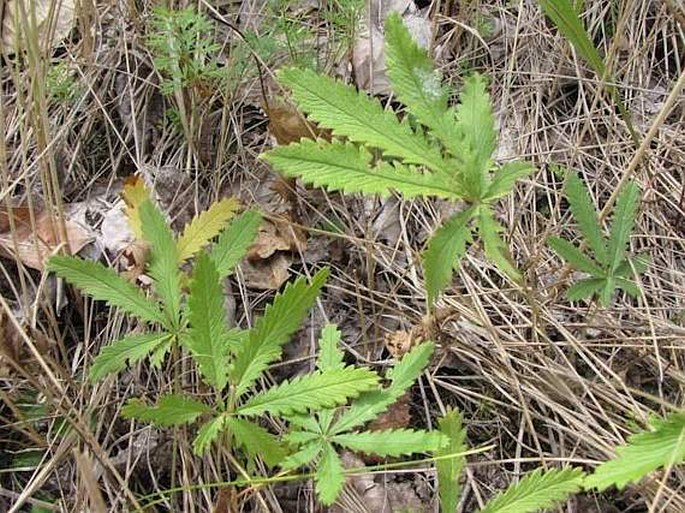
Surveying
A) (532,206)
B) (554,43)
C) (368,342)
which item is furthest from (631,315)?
(554,43)

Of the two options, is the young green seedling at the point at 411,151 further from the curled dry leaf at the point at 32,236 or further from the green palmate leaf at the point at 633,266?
the curled dry leaf at the point at 32,236

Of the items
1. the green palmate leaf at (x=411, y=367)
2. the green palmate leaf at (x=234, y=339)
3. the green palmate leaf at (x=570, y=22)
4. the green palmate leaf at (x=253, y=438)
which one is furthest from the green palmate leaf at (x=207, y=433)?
the green palmate leaf at (x=570, y=22)

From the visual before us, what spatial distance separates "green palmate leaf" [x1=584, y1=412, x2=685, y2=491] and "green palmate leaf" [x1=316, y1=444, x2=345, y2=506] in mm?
333

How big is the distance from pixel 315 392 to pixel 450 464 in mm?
215

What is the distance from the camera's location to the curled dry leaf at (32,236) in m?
1.53

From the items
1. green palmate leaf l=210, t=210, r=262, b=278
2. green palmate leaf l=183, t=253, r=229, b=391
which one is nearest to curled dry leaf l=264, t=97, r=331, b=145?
green palmate leaf l=210, t=210, r=262, b=278

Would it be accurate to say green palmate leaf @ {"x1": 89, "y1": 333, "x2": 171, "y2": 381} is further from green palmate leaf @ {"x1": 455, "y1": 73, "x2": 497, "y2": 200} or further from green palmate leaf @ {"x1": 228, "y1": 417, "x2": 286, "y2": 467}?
green palmate leaf @ {"x1": 455, "y1": 73, "x2": 497, "y2": 200}

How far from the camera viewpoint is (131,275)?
1.48 meters

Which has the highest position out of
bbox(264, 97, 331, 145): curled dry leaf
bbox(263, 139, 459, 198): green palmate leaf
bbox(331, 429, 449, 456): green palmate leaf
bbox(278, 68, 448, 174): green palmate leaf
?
bbox(278, 68, 448, 174): green palmate leaf

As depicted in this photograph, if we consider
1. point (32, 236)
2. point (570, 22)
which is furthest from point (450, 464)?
point (32, 236)

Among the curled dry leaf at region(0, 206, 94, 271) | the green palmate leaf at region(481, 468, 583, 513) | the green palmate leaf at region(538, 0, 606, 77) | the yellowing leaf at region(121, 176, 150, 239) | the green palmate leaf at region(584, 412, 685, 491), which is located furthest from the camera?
the curled dry leaf at region(0, 206, 94, 271)

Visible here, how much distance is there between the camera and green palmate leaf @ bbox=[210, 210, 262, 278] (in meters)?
1.32

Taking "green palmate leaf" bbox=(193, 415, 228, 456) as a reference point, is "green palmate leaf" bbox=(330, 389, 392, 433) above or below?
below

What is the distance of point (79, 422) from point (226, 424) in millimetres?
349
